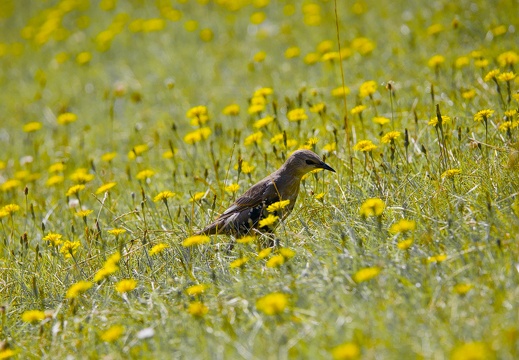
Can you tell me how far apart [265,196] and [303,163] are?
379 millimetres

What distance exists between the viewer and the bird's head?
5148 millimetres

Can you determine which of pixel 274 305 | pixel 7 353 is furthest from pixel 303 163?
pixel 7 353

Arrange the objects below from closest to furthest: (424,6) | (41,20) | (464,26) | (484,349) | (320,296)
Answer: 1. (484,349)
2. (320,296)
3. (464,26)
4. (424,6)
5. (41,20)

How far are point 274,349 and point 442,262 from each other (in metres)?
1.08

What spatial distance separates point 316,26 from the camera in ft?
30.9

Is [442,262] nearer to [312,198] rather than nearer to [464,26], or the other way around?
[312,198]

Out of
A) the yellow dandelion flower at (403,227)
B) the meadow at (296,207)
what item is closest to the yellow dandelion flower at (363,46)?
the meadow at (296,207)

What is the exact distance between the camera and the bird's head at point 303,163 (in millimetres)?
5148

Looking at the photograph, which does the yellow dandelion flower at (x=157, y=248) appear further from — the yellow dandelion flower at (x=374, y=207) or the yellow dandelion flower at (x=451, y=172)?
the yellow dandelion flower at (x=451, y=172)

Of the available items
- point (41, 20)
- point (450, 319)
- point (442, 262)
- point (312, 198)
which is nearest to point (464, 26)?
point (312, 198)

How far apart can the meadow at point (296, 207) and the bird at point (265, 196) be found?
0.17m

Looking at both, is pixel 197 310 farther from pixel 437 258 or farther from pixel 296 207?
pixel 296 207

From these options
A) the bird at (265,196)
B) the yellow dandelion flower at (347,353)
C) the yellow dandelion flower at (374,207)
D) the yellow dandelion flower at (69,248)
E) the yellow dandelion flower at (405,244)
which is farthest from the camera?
the bird at (265,196)

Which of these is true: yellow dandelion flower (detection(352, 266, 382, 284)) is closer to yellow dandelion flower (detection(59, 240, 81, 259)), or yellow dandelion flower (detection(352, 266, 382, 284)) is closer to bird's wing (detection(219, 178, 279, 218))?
bird's wing (detection(219, 178, 279, 218))
